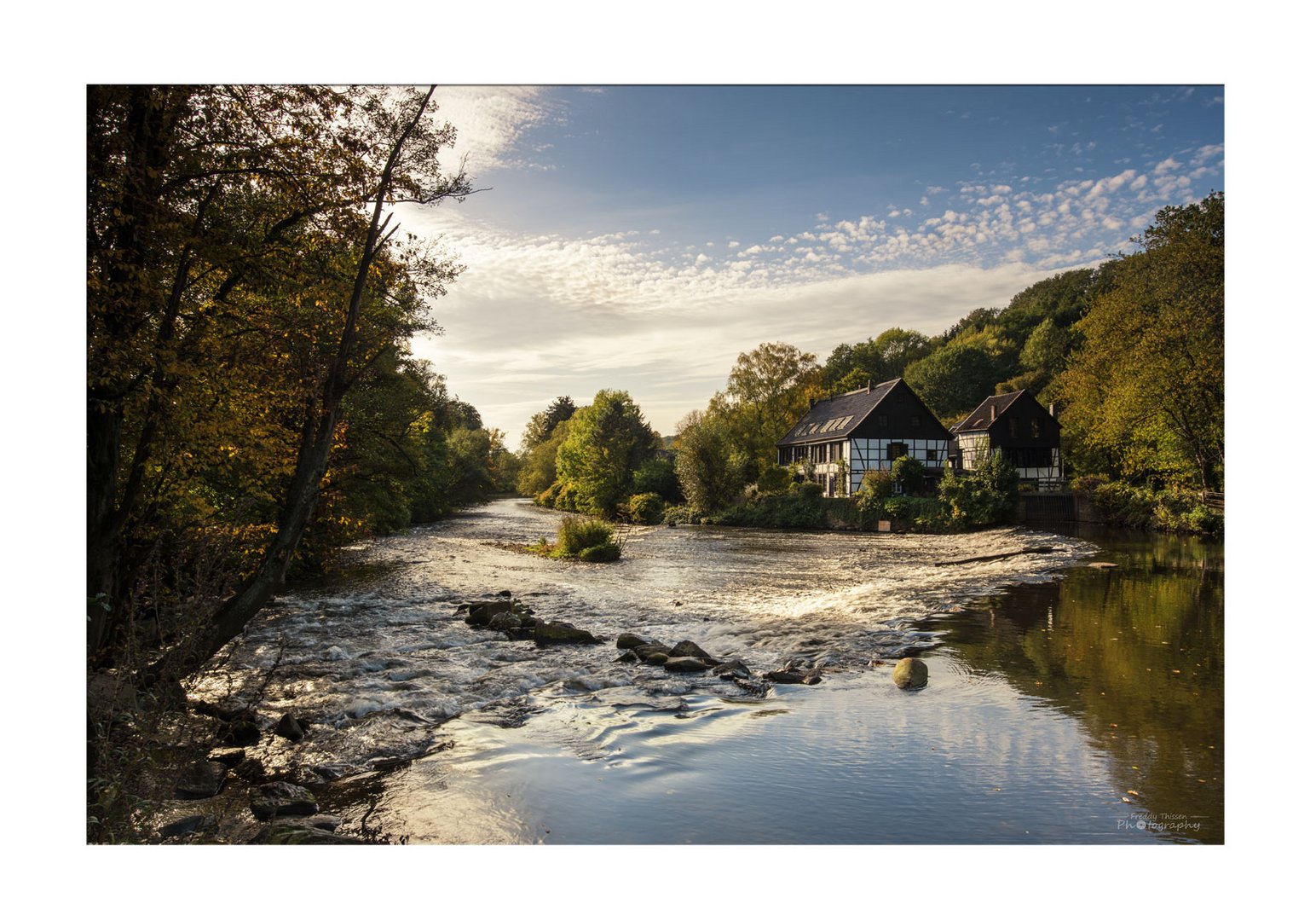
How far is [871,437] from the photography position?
34875 mm

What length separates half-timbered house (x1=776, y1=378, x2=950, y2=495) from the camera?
3469 centimetres

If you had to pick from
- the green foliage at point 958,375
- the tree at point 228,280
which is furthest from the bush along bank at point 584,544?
the green foliage at point 958,375

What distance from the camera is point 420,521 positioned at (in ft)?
108

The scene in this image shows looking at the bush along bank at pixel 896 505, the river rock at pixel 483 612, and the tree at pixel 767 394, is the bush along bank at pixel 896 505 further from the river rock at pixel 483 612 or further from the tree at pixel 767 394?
the river rock at pixel 483 612

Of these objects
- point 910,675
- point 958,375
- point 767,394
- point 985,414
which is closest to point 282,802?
point 910,675

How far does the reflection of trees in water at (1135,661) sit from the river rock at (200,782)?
18.5ft

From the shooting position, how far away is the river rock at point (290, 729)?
5.78 meters

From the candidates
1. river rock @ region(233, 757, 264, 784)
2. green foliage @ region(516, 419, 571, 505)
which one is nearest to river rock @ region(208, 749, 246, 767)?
river rock @ region(233, 757, 264, 784)

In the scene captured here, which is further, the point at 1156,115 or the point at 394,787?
the point at 1156,115

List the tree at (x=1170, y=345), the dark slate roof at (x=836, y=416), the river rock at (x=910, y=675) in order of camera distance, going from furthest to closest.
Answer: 1. the dark slate roof at (x=836, y=416)
2. the river rock at (x=910, y=675)
3. the tree at (x=1170, y=345)

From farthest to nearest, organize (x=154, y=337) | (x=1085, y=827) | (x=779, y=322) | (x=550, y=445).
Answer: (x=550, y=445), (x=779, y=322), (x=154, y=337), (x=1085, y=827)

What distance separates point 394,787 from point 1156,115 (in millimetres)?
7125

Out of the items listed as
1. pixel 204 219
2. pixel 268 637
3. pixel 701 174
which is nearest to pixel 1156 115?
pixel 701 174

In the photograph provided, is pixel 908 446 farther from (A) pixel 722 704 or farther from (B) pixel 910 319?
(A) pixel 722 704
